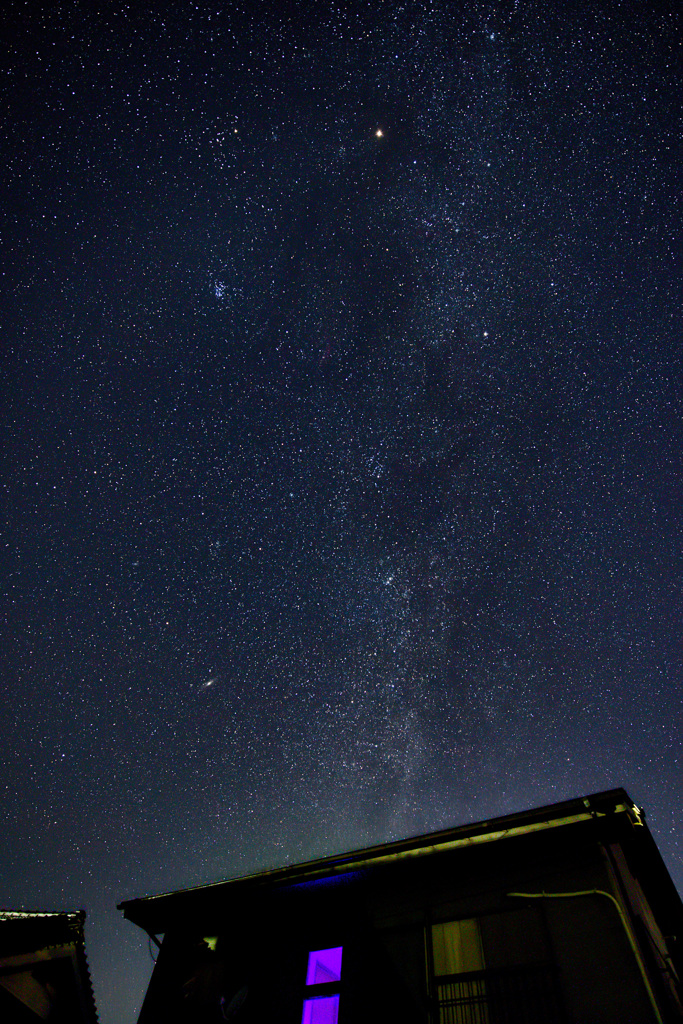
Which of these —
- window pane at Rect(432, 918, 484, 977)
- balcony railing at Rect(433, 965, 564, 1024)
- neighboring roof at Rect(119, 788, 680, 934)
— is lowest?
balcony railing at Rect(433, 965, 564, 1024)

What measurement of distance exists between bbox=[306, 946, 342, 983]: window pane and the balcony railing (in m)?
1.85

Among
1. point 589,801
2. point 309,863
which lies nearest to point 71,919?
point 309,863

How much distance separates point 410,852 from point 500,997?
2047 mm

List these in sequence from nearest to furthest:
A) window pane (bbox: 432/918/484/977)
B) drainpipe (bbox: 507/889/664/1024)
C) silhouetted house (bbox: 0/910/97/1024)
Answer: drainpipe (bbox: 507/889/664/1024), window pane (bbox: 432/918/484/977), silhouetted house (bbox: 0/910/97/1024)

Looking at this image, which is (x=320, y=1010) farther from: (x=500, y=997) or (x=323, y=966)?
(x=500, y=997)

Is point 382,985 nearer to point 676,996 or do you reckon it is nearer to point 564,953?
point 564,953

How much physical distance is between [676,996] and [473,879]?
8.55 ft

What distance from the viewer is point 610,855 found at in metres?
7.18

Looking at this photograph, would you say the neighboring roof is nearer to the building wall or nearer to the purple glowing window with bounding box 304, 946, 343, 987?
the building wall

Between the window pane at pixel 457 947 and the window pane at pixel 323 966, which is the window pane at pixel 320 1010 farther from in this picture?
the window pane at pixel 457 947

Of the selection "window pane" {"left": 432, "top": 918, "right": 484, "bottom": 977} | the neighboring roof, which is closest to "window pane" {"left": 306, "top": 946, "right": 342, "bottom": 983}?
the neighboring roof

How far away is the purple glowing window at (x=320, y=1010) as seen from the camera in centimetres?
791

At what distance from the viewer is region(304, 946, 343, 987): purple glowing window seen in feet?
27.1

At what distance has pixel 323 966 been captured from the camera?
839 cm
